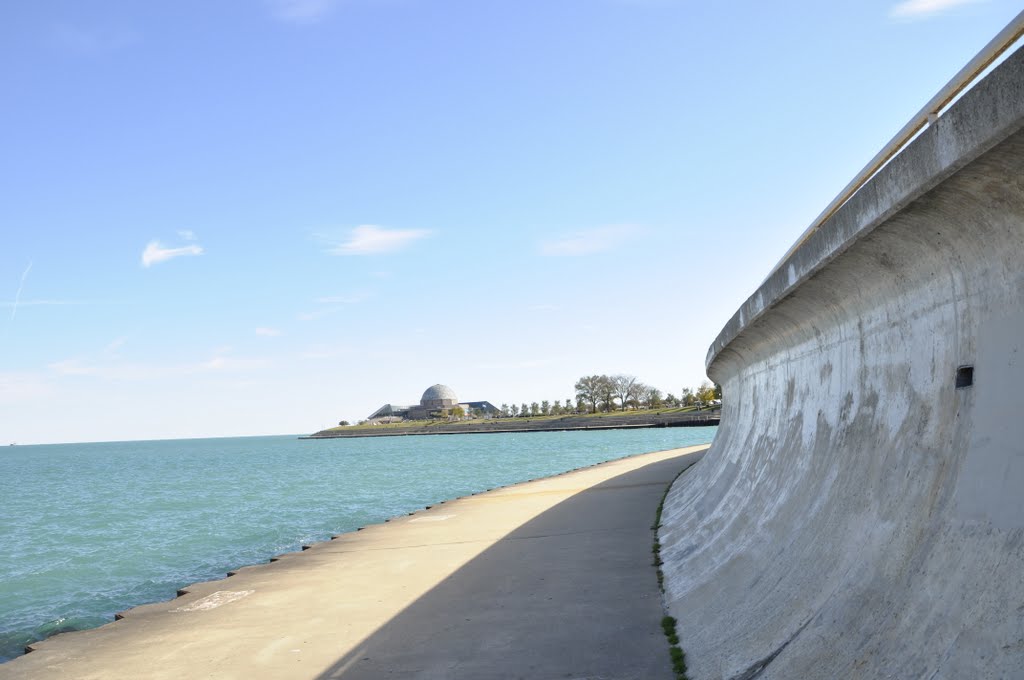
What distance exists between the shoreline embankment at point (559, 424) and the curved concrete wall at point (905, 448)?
325ft

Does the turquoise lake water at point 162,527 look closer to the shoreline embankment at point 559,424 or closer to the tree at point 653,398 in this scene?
the shoreline embankment at point 559,424

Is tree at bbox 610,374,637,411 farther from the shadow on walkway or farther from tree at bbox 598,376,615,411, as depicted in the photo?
the shadow on walkway

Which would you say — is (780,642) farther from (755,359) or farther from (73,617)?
(73,617)

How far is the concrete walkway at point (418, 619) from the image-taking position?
7965 mm

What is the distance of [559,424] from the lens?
152 meters

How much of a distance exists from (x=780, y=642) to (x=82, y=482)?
75429 millimetres

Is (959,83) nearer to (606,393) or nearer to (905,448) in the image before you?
(905,448)

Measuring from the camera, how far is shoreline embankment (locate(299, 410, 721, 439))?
4801 inches

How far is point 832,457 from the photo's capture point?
21.9 ft

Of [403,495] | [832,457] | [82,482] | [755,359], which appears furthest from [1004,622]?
[82,482]

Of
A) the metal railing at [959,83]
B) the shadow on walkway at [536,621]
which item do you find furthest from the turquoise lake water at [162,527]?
the metal railing at [959,83]

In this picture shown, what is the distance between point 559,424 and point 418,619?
143116mm

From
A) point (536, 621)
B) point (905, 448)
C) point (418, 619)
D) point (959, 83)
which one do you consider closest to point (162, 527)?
point (418, 619)

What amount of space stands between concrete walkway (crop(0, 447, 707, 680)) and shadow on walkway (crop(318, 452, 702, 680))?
1.0 inches
